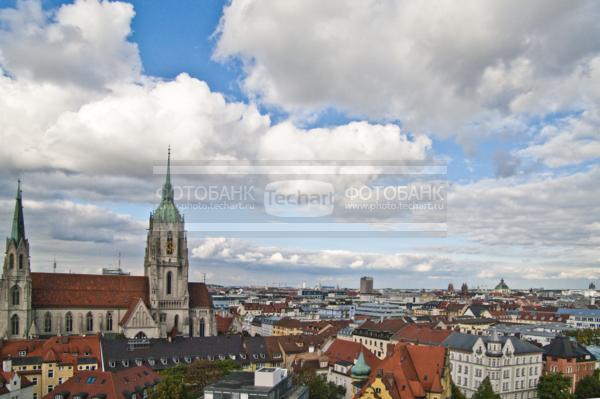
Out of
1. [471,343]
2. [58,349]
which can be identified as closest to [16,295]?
[58,349]

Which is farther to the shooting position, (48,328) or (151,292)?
(151,292)

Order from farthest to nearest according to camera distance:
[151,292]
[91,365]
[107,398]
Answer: [151,292] → [91,365] → [107,398]

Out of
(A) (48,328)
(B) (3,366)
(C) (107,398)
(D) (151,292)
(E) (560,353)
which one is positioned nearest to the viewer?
(C) (107,398)

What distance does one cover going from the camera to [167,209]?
5458 inches

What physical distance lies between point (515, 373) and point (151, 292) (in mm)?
78323

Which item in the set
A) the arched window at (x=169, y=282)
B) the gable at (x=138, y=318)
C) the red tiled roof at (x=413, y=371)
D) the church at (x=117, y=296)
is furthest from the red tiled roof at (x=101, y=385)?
the arched window at (x=169, y=282)

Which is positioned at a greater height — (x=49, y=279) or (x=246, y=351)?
(x=49, y=279)

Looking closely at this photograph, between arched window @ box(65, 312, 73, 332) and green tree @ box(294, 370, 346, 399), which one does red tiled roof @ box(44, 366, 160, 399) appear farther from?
arched window @ box(65, 312, 73, 332)


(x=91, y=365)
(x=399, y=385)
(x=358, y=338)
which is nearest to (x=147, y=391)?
(x=91, y=365)

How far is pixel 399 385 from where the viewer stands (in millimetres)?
75875

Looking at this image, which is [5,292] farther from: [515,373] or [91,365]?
[515,373]

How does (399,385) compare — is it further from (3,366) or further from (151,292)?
(151,292)

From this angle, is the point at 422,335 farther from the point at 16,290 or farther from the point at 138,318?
the point at 16,290

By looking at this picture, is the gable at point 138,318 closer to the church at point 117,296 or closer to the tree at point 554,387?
the church at point 117,296
